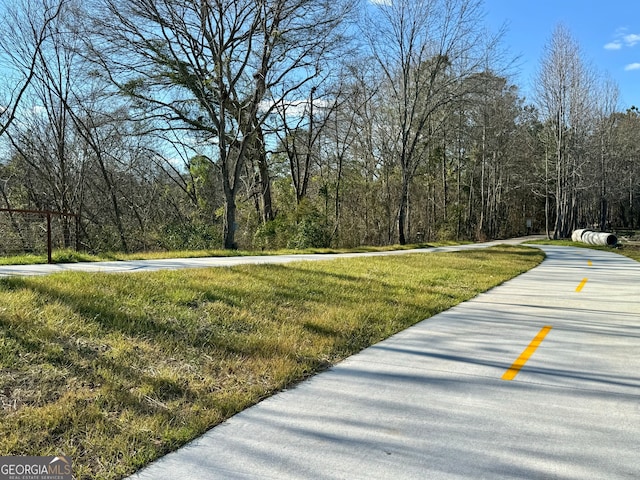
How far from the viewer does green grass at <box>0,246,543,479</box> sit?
10.3ft

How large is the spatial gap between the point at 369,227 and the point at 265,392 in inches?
1312

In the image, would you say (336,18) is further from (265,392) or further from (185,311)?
(265,392)

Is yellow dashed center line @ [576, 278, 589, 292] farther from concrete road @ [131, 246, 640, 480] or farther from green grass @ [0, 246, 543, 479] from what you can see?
concrete road @ [131, 246, 640, 480]

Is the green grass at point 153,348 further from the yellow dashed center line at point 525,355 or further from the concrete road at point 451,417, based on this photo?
the yellow dashed center line at point 525,355

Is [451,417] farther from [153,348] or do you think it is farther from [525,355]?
[153,348]

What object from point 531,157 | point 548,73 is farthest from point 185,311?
point 531,157

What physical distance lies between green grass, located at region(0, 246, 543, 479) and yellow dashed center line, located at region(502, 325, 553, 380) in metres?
1.64

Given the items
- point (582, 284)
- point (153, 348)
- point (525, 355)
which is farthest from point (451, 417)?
point (582, 284)

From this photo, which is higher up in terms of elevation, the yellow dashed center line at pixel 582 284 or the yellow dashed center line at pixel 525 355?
the yellow dashed center line at pixel 582 284

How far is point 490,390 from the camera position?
416 cm

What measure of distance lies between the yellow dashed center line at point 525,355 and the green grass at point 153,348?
1.64m

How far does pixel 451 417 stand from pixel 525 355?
2102 millimetres

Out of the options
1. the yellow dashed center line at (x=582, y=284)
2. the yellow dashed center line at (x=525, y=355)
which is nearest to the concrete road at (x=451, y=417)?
the yellow dashed center line at (x=525, y=355)

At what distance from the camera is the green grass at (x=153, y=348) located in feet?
10.3
